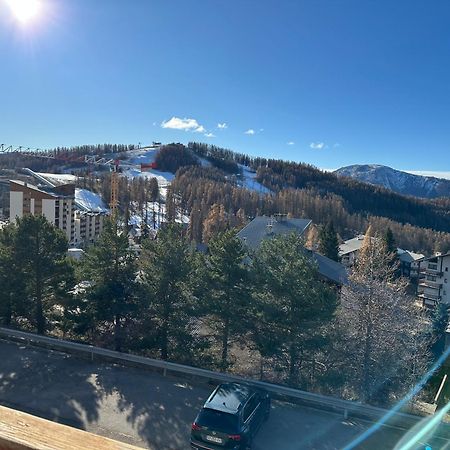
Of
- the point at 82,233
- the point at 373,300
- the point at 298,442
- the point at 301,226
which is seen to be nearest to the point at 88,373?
the point at 298,442

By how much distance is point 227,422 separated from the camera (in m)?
6.70

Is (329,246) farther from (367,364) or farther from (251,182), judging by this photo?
(251,182)

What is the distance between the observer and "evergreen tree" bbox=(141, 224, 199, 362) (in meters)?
11.2

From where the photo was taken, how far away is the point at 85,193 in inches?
4072

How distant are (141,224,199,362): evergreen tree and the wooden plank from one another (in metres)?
9.89

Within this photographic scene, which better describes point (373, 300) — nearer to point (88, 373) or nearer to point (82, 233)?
point (88, 373)

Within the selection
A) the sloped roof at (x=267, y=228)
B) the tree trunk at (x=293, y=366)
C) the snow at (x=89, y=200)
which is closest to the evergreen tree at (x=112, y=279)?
the tree trunk at (x=293, y=366)

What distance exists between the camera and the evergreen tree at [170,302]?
11234 mm

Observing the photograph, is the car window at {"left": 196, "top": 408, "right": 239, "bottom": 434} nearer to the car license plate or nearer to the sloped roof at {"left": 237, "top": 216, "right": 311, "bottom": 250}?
the car license plate

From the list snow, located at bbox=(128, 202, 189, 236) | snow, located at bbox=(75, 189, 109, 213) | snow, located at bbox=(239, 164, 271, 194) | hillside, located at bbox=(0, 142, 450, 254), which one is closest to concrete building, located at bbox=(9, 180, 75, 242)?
hillside, located at bbox=(0, 142, 450, 254)

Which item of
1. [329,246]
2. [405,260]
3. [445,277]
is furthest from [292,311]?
[405,260]

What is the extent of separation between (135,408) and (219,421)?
8.03 feet

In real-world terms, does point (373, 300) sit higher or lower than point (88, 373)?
higher

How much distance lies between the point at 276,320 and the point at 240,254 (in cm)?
217
